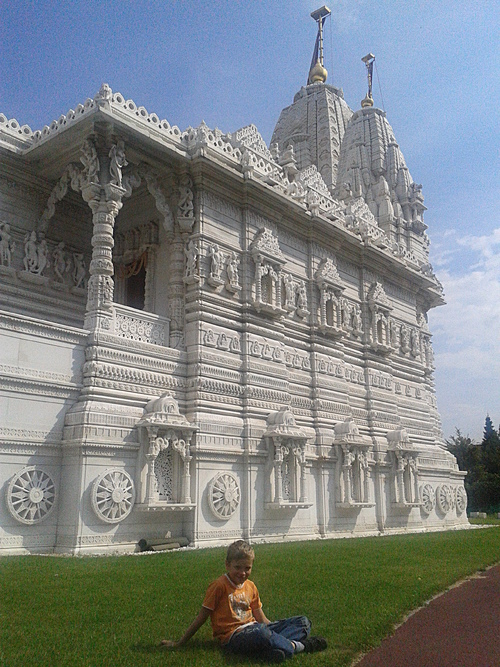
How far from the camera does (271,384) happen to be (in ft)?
63.4

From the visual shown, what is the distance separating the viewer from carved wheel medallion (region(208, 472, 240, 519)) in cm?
1620

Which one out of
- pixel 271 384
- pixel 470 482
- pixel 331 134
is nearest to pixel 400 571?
pixel 271 384

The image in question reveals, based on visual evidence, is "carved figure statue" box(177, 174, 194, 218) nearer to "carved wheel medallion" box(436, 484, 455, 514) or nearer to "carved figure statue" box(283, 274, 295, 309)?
"carved figure statue" box(283, 274, 295, 309)

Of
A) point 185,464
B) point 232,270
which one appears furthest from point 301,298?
point 185,464

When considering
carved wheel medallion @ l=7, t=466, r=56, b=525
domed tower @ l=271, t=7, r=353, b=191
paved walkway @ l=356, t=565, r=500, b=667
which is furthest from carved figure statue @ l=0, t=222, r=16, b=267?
domed tower @ l=271, t=7, r=353, b=191

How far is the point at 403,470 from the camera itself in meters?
23.6

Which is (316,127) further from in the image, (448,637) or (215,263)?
(448,637)

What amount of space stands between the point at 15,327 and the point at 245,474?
7.02m

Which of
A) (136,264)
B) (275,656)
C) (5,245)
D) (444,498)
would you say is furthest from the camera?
(444,498)

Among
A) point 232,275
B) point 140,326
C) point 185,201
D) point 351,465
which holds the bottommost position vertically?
point 351,465

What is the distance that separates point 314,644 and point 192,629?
112 cm

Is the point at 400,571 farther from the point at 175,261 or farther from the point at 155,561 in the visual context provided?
the point at 175,261

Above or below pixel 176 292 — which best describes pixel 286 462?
below

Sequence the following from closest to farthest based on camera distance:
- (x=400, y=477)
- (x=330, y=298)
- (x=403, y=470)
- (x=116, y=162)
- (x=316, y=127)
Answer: (x=116, y=162) < (x=330, y=298) < (x=400, y=477) < (x=403, y=470) < (x=316, y=127)
